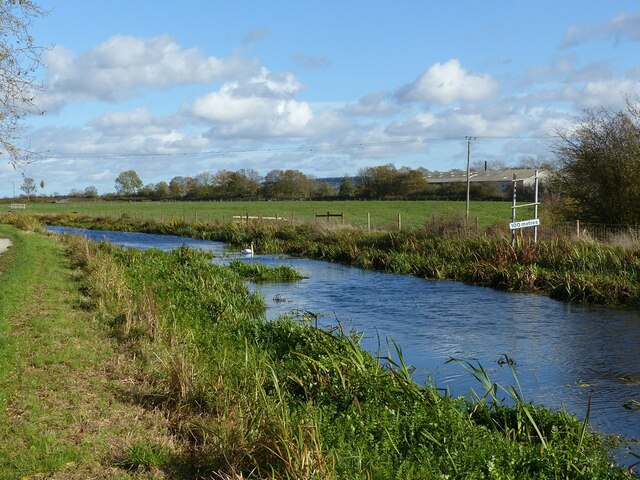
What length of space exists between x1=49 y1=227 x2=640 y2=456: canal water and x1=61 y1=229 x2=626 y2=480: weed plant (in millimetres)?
1101

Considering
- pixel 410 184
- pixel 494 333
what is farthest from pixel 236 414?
pixel 410 184

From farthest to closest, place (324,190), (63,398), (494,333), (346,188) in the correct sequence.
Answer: (324,190) < (346,188) < (494,333) < (63,398)

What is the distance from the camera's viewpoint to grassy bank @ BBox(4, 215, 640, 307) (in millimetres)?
19828

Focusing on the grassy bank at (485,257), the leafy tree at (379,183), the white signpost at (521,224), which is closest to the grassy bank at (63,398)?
the grassy bank at (485,257)

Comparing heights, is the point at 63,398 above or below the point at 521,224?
below

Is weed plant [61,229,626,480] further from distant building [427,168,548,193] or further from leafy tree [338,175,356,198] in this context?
leafy tree [338,175,356,198]

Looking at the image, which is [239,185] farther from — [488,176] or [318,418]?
[318,418]

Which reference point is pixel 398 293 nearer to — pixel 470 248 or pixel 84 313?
pixel 470 248

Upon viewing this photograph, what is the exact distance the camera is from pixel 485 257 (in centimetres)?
2523

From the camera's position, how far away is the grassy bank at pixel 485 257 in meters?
19.8

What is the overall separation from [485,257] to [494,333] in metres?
10.4

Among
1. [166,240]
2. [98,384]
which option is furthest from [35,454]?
[166,240]

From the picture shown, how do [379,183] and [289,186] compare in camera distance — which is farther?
[289,186]

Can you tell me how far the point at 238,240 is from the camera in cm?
4359
